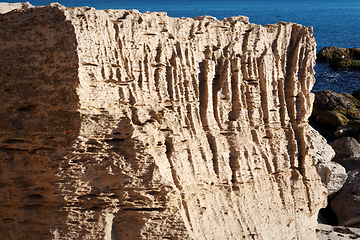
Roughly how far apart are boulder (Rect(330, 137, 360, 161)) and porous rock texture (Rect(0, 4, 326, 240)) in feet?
25.1

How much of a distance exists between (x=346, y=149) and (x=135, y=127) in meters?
10.5

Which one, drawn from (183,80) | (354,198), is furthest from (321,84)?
(183,80)

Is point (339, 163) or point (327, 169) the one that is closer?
point (327, 169)

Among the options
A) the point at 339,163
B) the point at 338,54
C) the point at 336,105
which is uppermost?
the point at 338,54

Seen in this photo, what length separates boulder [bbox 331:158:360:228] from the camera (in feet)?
31.0

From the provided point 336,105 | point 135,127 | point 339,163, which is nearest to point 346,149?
point 339,163

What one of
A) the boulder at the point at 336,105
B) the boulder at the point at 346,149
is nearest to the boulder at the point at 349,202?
the boulder at the point at 346,149

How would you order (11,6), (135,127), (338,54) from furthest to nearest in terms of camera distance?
1. (338,54)
2. (11,6)
3. (135,127)

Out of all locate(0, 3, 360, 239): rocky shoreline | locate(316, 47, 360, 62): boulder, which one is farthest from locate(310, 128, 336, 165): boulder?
locate(316, 47, 360, 62): boulder

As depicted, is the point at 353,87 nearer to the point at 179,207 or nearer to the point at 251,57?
the point at 251,57

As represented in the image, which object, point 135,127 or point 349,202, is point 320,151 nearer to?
point 349,202

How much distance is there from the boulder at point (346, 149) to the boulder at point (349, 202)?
205 centimetres

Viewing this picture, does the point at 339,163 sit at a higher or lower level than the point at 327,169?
lower

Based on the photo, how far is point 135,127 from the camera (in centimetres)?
496
